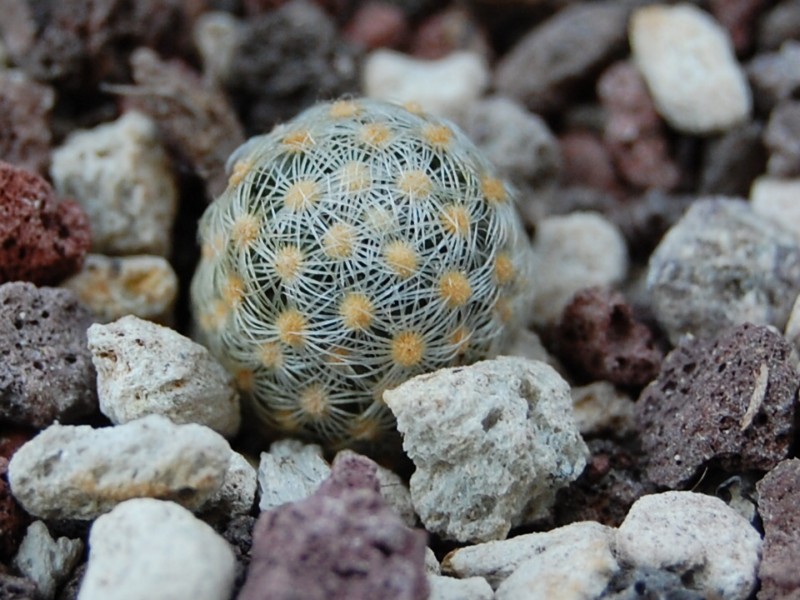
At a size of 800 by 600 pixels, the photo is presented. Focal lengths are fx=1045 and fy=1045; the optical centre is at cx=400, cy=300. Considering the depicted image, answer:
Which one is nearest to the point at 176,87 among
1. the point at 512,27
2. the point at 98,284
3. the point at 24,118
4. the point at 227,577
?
the point at 24,118

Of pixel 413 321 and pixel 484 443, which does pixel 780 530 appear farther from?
pixel 413 321

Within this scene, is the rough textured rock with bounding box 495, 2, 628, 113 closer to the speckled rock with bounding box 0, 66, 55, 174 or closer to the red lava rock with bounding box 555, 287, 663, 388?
the red lava rock with bounding box 555, 287, 663, 388

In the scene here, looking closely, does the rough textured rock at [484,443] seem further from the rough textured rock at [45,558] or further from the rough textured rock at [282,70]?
the rough textured rock at [282,70]

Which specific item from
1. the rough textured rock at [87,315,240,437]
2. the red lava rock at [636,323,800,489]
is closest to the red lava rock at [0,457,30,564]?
the rough textured rock at [87,315,240,437]

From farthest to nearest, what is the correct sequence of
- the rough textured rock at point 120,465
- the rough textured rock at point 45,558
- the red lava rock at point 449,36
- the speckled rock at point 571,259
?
the red lava rock at point 449,36
the speckled rock at point 571,259
the rough textured rock at point 45,558
the rough textured rock at point 120,465

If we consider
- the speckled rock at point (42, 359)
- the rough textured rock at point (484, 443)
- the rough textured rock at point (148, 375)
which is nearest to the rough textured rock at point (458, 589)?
the rough textured rock at point (484, 443)

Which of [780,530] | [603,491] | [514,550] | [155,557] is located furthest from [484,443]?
[155,557]
